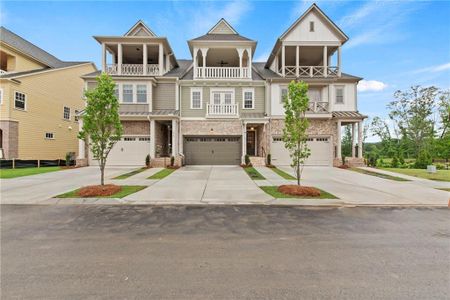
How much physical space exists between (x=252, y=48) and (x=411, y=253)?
1880 centimetres

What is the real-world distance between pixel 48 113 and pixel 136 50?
10881 mm

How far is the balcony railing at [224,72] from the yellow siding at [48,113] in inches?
593

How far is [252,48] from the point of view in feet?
62.4

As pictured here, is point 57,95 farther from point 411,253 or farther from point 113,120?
point 411,253

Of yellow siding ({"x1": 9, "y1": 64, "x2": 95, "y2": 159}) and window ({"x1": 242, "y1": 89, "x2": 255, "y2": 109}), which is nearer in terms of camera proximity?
yellow siding ({"x1": 9, "y1": 64, "x2": 95, "y2": 159})

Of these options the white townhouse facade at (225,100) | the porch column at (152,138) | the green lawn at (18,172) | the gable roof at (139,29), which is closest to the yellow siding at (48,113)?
the green lawn at (18,172)

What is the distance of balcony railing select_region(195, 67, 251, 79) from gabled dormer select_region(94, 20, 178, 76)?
3.55 meters

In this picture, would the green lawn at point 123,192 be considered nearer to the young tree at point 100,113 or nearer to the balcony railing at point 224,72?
the young tree at point 100,113

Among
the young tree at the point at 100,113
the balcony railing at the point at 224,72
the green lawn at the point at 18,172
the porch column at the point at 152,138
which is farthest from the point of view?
the balcony railing at the point at 224,72

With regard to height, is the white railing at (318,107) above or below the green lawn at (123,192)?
above

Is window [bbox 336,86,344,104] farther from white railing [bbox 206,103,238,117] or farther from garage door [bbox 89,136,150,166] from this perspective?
garage door [bbox 89,136,150,166]

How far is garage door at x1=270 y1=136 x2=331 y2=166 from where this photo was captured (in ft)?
59.6

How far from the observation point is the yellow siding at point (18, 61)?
18.9 m

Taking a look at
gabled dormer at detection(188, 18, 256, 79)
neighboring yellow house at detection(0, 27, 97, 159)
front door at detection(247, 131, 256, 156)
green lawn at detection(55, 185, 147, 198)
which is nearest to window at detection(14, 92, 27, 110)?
neighboring yellow house at detection(0, 27, 97, 159)
